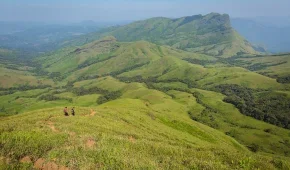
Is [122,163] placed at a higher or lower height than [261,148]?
higher

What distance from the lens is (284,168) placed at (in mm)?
49344

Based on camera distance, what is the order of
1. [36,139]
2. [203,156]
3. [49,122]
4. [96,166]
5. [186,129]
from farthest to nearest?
[186,129], [49,122], [203,156], [36,139], [96,166]

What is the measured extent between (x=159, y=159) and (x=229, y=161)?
1417cm

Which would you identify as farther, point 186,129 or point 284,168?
point 186,129

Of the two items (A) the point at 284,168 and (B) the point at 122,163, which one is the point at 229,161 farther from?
(B) the point at 122,163

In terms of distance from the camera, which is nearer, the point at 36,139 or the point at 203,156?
the point at 36,139

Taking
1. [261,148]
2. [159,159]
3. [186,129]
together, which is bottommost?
[261,148]

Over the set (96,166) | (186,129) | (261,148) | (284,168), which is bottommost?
(261,148)

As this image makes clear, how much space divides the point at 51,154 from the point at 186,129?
334 ft

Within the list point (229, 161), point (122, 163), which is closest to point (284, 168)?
point (229, 161)

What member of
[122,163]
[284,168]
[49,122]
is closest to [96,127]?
[49,122]

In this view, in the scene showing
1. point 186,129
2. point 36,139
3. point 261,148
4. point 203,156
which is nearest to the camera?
point 36,139

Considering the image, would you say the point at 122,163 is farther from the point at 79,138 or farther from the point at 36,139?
the point at 36,139

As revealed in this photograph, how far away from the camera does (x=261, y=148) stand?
194m
